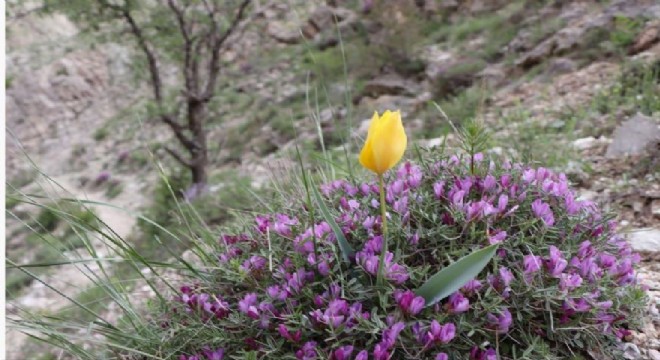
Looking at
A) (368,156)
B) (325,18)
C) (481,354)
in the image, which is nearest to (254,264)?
(368,156)

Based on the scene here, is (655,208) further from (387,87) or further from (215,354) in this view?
(387,87)

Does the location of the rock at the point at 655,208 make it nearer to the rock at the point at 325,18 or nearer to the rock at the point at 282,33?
the rock at the point at 325,18

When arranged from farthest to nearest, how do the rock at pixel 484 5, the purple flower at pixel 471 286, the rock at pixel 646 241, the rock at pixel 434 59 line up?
1. the rock at pixel 484 5
2. the rock at pixel 434 59
3. the rock at pixel 646 241
4. the purple flower at pixel 471 286

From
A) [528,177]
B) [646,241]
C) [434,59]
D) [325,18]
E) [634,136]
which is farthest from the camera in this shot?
[325,18]

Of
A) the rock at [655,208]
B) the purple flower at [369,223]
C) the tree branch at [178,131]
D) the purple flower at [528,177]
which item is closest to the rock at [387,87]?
the tree branch at [178,131]

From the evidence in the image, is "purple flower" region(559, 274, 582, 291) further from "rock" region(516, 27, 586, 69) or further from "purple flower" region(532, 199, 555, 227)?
"rock" region(516, 27, 586, 69)

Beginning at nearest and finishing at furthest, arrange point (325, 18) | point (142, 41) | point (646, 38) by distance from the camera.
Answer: point (646, 38) → point (142, 41) → point (325, 18)
